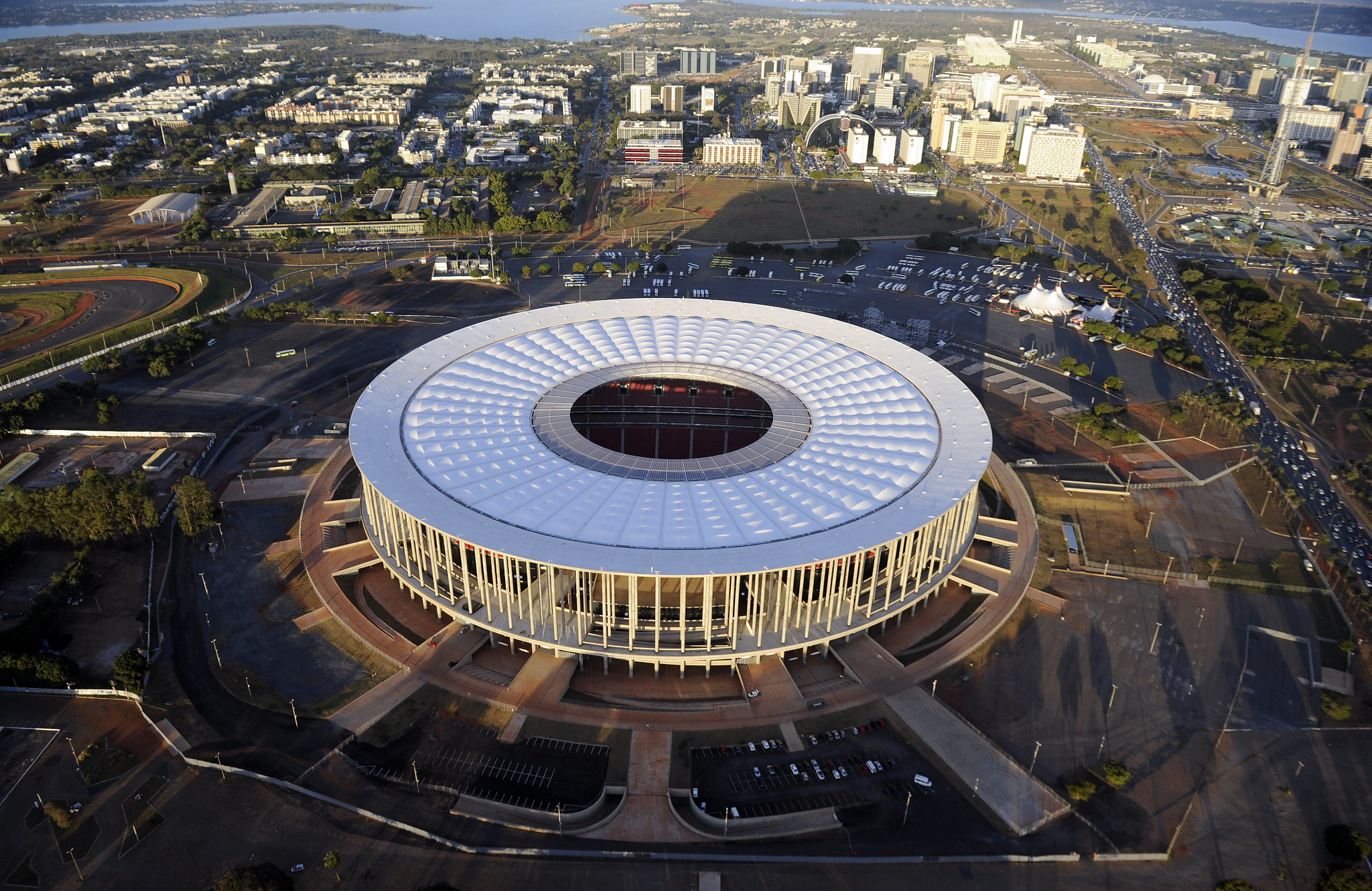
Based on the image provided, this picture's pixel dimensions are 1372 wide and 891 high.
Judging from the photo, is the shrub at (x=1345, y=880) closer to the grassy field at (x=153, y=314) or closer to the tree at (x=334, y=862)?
the tree at (x=334, y=862)

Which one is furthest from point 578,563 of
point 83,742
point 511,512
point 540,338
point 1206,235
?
point 1206,235

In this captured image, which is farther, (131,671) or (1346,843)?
(131,671)

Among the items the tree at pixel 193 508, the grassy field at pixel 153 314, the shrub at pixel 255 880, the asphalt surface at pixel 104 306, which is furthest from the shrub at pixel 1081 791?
the asphalt surface at pixel 104 306

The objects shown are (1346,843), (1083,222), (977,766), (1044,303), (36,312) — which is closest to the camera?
(1346,843)

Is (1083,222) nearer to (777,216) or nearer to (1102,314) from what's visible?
(777,216)

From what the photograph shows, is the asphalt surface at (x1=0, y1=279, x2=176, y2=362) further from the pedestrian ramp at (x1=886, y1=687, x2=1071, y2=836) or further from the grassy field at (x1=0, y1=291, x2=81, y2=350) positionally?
the pedestrian ramp at (x1=886, y1=687, x2=1071, y2=836)

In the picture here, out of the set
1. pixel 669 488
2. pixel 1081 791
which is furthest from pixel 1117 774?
pixel 669 488

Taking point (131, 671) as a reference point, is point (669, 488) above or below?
above
